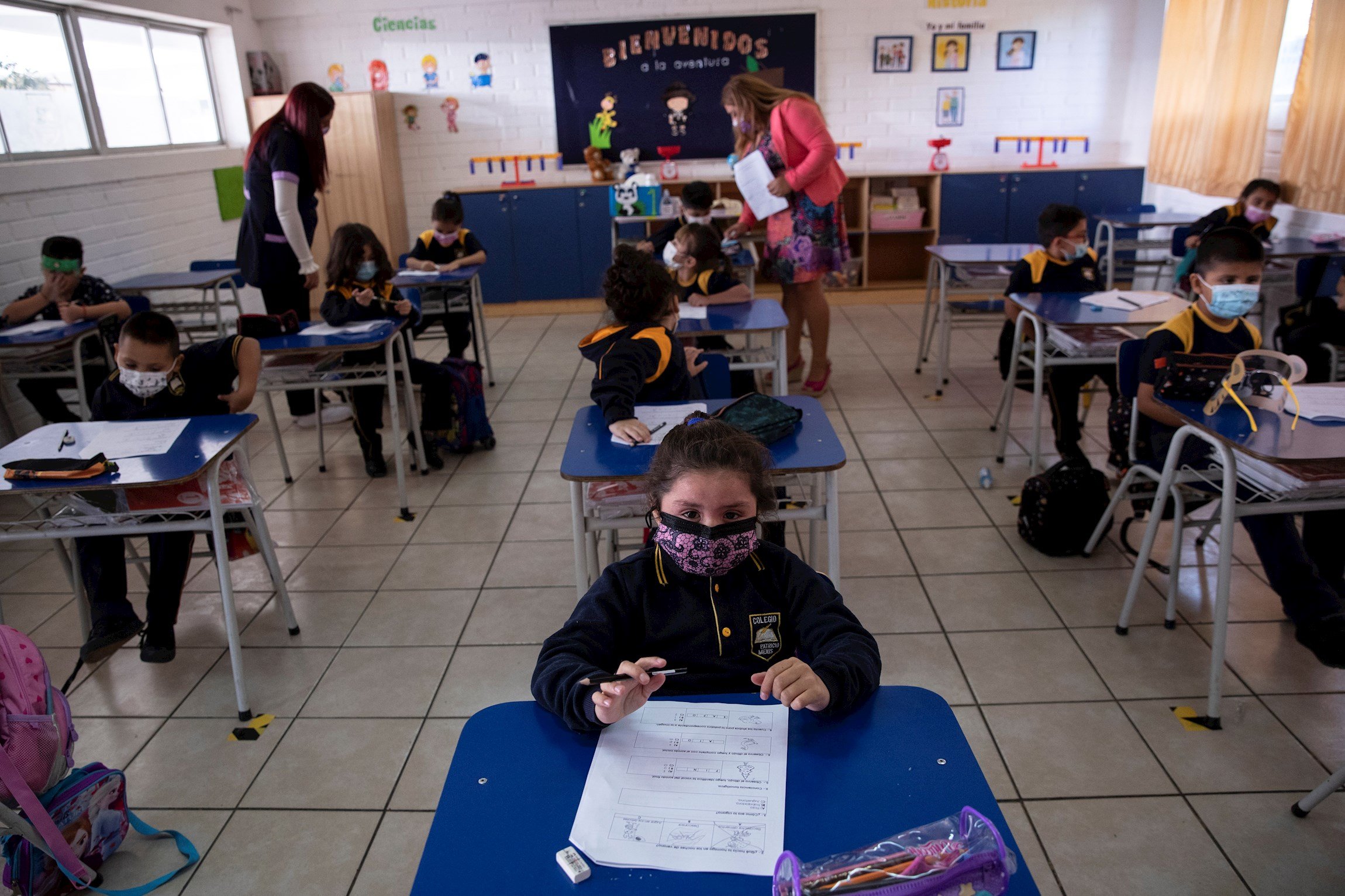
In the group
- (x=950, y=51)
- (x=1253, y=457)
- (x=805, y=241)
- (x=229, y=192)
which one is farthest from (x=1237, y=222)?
(x=229, y=192)

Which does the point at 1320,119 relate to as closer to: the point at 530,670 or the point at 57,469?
the point at 530,670

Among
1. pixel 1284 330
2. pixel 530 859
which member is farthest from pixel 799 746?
pixel 1284 330

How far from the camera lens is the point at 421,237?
470cm

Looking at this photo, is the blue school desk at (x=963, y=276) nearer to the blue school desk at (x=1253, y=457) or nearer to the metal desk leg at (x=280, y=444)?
the blue school desk at (x=1253, y=457)

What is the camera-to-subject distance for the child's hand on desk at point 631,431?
198 centimetres

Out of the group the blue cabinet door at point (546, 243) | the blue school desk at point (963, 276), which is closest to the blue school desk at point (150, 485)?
the blue school desk at point (963, 276)

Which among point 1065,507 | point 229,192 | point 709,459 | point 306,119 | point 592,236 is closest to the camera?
point 709,459

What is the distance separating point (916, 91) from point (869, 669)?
6.31 metres

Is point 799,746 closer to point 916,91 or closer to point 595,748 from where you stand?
point 595,748

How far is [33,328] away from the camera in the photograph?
352cm

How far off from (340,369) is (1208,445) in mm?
2897

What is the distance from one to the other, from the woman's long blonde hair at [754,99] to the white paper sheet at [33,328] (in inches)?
123

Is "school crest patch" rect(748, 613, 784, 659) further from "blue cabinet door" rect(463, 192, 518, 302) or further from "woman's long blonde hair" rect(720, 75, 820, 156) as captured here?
"blue cabinet door" rect(463, 192, 518, 302)

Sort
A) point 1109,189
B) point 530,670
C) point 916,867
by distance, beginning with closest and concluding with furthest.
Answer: point 916,867 < point 530,670 < point 1109,189
